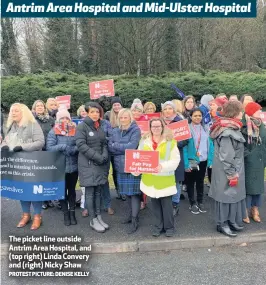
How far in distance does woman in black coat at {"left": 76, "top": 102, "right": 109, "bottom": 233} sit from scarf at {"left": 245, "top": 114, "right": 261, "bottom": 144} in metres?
2.20

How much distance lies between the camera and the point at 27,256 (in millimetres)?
4297

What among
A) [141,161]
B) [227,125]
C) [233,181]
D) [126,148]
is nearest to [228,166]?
[233,181]

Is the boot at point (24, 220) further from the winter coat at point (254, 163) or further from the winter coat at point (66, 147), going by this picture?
the winter coat at point (254, 163)

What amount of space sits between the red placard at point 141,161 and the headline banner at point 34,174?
1.13m

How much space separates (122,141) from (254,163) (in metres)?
2.09

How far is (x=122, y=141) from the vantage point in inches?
196

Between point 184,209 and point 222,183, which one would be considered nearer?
point 222,183

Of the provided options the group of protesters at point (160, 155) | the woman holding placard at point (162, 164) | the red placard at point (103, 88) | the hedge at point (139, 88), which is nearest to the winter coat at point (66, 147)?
the group of protesters at point (160, 155)

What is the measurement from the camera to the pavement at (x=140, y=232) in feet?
15.0

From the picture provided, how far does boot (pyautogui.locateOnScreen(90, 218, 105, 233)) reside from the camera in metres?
4.92

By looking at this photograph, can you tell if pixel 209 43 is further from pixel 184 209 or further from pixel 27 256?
pixel 27 256

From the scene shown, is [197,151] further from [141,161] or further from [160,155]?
[141,161]

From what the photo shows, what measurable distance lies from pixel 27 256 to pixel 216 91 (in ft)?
45.1

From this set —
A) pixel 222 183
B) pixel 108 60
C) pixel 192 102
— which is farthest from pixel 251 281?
pixel 108 60
